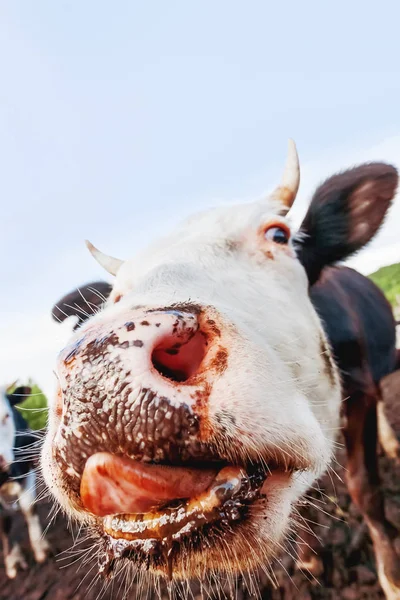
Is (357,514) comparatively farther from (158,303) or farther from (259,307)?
(158,303)

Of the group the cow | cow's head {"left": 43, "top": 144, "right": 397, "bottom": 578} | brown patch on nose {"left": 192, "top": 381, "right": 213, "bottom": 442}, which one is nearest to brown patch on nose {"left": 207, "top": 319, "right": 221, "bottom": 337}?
cow's head {"left": 43, "top": 144, "right": 397, "bottom": 578}

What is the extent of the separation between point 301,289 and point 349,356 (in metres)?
1.14

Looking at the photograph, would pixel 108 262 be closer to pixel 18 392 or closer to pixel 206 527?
pixel 206 527

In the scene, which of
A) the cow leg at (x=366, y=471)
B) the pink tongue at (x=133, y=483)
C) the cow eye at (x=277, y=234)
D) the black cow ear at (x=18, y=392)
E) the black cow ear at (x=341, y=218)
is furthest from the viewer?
the black cow ear at (x=18, y=392)

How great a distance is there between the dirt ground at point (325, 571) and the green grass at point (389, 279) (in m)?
10.9

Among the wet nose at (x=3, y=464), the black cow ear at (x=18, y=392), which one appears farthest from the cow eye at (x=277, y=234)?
the black cow ear at (x=18, y=392)

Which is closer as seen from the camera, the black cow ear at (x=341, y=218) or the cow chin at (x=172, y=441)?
the cow chin at (x=172, y=441)

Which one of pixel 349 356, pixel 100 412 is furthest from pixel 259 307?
pixel 349 356

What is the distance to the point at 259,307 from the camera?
6.08 feet

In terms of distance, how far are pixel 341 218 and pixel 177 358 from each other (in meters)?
2.04

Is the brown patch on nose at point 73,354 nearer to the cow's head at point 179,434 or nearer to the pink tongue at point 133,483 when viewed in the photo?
the cow's head at point 179,434

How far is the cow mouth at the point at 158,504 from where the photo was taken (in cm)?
109

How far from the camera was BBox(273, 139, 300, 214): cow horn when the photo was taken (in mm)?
2850

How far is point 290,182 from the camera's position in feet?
9.42
